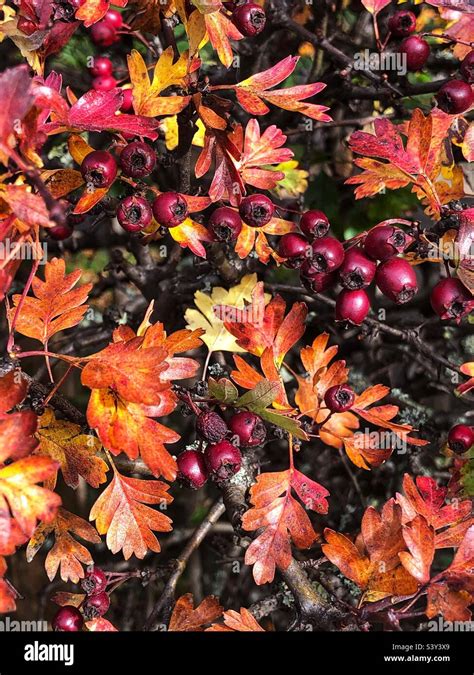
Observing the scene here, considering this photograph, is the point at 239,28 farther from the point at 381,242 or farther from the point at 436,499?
the point at 436,499

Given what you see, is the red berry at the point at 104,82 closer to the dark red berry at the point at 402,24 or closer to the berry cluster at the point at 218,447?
the dark red berry at the point at 402,24

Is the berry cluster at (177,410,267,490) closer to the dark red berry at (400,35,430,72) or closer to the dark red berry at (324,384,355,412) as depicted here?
the dark red berry at (324,384,355,412)

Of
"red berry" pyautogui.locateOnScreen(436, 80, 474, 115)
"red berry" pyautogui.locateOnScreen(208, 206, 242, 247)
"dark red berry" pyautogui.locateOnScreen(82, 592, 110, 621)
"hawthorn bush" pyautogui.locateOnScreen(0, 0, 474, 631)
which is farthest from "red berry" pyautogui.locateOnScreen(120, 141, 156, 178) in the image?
"dark red berry" pyautogui.locateOnScreen(82, 592, 110, 621)

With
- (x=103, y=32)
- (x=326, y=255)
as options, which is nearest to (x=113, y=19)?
(x=103, y=32)

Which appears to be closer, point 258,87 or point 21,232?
point 21,232

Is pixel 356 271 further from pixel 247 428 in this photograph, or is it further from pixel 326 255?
pixel 247 428
